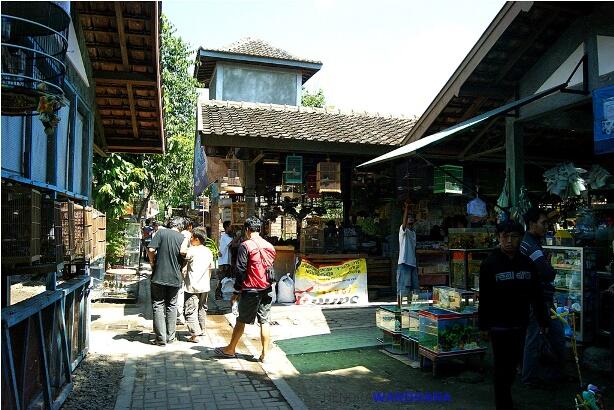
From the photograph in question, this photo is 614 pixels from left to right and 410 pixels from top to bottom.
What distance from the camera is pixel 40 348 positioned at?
4301 millimetres

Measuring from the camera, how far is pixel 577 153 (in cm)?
991

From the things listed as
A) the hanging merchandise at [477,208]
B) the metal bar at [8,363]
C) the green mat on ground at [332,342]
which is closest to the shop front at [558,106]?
the green mat on ground at [332,342]

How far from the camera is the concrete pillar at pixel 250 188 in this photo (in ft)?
36.3

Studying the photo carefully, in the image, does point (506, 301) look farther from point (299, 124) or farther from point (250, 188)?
point (250, 188)

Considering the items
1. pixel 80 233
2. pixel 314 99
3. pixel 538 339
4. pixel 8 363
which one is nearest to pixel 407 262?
pixel 538 339

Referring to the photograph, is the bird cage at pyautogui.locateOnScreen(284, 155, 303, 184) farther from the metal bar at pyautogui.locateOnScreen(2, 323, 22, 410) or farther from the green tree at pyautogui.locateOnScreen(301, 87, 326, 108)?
the green tree at pyautogui.locateOnScreen(301, 87, 326, 108)

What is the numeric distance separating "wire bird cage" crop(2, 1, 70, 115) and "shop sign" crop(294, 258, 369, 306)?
7.58 meters

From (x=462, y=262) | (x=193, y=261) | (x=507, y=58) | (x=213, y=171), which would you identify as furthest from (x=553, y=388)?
(x=213, y=171)

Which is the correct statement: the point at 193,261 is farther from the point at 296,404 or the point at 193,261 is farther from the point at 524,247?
the point at 524,247

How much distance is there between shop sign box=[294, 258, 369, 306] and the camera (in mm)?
10508

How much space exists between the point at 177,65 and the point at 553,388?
17117 mm

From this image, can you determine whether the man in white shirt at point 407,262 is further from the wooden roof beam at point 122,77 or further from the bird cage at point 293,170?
the wooden roof beam at point 122,77

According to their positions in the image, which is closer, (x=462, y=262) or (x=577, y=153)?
(x=462, y=262)

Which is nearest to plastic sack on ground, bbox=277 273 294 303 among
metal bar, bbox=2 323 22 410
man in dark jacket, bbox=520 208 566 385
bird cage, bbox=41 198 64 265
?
man in dark jacket, bbox=520 208 566 385
